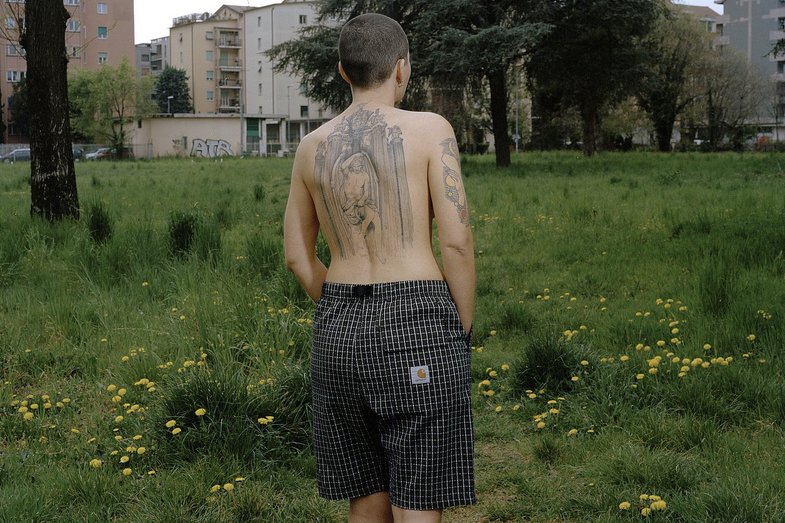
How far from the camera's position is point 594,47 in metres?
28.2

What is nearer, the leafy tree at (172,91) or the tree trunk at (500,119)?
the tree trunk at (500,119)

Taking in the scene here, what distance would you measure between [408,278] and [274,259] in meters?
5.54

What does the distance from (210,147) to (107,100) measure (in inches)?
404

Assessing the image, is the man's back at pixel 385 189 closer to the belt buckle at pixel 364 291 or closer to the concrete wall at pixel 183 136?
the belt buckle at pixel 364 291

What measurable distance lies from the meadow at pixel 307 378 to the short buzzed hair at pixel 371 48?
2040 millimetres

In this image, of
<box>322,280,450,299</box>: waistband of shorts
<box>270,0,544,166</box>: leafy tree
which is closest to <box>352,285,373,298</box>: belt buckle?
<box>322,280,450,299</box>: waistband of shorts

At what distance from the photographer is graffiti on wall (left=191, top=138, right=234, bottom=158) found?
81312 mm

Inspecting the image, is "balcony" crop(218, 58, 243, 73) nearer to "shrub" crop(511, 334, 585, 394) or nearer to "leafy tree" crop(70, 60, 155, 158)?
"leafy tree" crop(70, 60, 155, 158)

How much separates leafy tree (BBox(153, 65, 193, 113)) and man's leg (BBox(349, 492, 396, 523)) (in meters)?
111

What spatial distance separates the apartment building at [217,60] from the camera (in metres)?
113

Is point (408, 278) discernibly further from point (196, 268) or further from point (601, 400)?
point (196, 268)

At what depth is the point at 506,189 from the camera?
1717 centimetres

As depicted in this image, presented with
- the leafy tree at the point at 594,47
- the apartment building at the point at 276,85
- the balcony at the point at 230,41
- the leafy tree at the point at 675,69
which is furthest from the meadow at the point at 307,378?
the balcony at the point at 230,41

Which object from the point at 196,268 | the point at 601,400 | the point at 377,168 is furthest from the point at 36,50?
the point at 377,168
